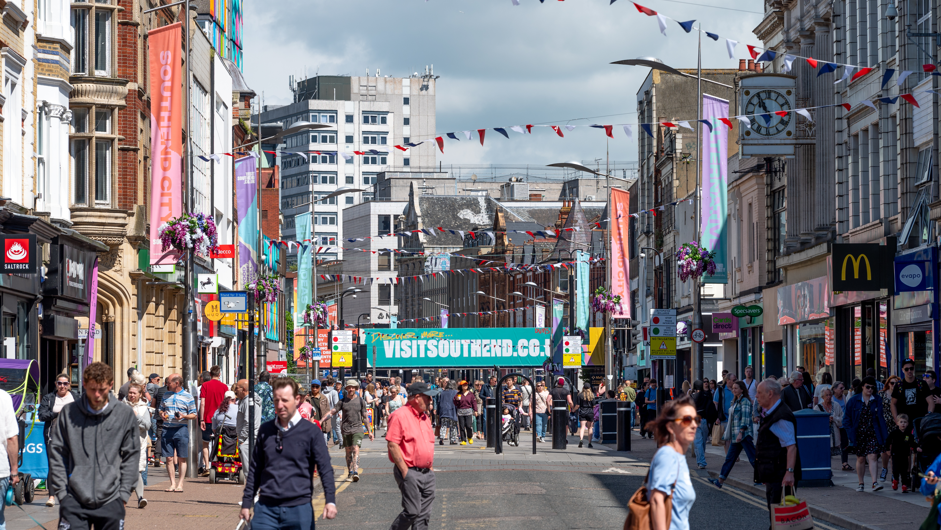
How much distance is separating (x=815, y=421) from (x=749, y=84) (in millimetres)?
17602

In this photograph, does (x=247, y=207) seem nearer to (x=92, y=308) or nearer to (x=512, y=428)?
(x=512, y=428)

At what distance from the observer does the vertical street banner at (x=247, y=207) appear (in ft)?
156

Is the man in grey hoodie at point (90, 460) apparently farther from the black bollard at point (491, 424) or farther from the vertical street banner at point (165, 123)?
the black bollard at point (491, 424)

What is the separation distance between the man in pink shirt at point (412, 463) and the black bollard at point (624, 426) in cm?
1991

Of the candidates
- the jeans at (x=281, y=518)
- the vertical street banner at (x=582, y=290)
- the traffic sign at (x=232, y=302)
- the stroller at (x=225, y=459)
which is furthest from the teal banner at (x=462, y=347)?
the jeans at (x=281, y=518)

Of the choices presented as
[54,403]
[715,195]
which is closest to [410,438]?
[54,403]

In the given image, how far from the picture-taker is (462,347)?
205ft

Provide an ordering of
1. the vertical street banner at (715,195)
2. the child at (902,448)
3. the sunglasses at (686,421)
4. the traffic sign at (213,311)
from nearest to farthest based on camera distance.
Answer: the sunglasses at (686,421) → the child at (902,448) → the traffic sign at (213,311) → the vertical street banner at (715,195)

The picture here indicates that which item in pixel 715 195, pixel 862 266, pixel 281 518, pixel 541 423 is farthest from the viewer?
pixel 715 195

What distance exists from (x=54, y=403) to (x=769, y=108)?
24272mm

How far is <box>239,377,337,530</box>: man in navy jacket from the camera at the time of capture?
907 cm

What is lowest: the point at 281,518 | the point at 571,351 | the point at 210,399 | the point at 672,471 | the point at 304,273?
the point at 281,518

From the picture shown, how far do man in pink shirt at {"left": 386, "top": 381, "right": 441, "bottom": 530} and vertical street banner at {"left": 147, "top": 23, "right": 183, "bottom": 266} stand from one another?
2153 cm

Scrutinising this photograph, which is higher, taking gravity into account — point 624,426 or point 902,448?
point 902,448
